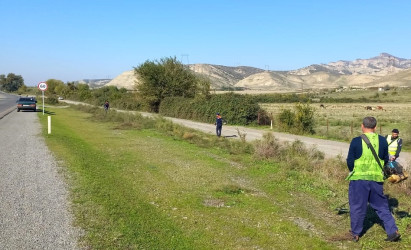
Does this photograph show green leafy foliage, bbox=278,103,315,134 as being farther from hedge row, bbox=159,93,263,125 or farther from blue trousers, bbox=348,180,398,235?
blue trousers, bbox=348,180,398,235

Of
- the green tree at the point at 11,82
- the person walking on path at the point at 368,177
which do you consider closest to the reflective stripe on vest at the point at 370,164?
the person walking on path at the point at 368,177

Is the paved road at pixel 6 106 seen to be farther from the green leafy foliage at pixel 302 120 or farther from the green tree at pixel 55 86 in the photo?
the green tree at pixel 55 86

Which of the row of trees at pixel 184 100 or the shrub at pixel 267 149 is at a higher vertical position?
the row of trees at pixel 184 100

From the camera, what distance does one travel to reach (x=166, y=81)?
155ft

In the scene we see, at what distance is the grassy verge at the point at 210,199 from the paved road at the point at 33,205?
29 centimetres

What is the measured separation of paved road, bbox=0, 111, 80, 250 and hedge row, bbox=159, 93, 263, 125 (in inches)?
829

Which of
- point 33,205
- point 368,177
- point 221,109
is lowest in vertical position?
point 33,205

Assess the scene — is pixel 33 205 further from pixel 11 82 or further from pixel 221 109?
pixel 11 82

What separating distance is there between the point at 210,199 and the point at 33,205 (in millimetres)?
3334

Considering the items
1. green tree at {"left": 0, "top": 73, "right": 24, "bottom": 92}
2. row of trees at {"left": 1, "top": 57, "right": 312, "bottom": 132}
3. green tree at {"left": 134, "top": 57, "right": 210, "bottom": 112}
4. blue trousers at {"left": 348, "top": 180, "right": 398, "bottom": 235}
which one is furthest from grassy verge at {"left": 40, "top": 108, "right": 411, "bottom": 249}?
green tree at {"left": 0, "top": 73, "right": 24, "bottom": 92}

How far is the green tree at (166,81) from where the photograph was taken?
46938 mm

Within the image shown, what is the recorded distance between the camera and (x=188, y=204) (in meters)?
7.30

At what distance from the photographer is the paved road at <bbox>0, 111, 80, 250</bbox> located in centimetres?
541

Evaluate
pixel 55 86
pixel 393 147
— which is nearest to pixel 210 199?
pixel 393 147
